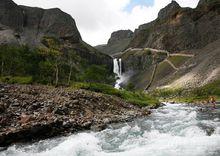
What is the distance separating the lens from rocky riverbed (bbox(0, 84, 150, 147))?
118 ft

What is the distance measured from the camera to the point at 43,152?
30.5 m

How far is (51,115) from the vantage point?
41.4 meters

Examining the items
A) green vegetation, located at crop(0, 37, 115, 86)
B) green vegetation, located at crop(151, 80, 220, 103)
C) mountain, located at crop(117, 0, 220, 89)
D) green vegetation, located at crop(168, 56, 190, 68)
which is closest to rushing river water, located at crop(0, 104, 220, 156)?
green vegetation, located at crop(0, 37, 115, 86)

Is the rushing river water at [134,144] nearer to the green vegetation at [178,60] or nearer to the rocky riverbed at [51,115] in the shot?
the rocky riverbed at [51,115]

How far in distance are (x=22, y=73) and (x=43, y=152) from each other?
71.3m

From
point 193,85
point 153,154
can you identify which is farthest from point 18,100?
point 193,85

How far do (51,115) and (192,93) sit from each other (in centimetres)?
7222

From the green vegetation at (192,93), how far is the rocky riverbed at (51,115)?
42.4 meters

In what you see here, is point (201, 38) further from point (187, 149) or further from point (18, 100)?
point (187, 149)

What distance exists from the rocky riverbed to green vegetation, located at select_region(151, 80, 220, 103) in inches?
1667

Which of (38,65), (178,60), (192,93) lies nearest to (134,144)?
(38,65)

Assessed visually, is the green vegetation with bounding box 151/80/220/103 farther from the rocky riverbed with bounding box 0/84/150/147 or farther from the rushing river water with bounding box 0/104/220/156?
the rushing river water with bounding box 0/104/220/156

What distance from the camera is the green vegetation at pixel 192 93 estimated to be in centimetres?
9760

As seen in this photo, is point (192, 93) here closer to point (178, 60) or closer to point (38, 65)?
point (38, 65)
